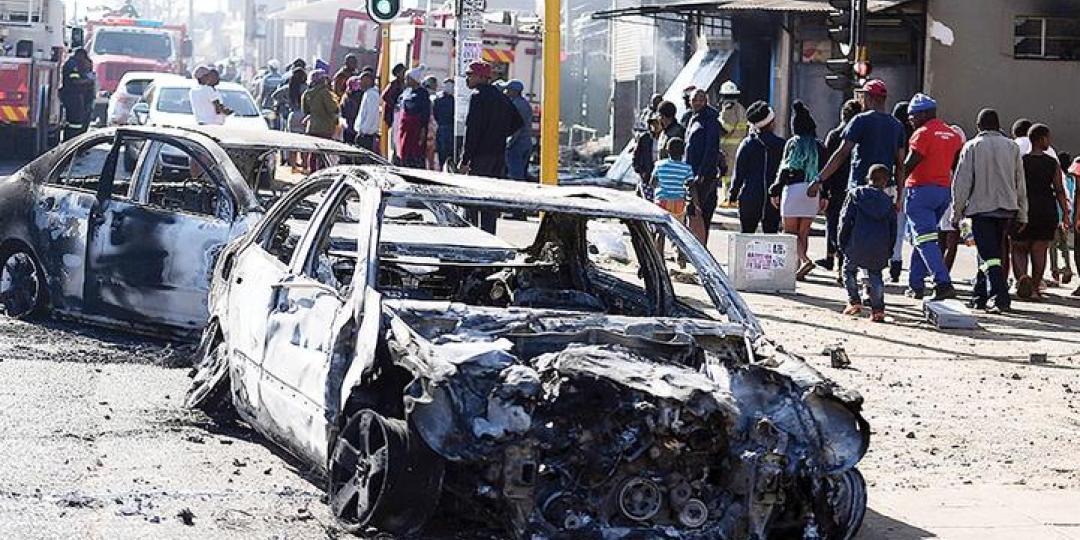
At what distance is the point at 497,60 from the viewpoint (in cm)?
3128

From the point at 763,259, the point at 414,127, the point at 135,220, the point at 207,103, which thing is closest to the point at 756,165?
the point at 763,259

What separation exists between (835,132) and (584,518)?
10610mm

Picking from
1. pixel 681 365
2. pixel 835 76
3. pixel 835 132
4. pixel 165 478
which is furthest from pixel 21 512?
pixel 835 76

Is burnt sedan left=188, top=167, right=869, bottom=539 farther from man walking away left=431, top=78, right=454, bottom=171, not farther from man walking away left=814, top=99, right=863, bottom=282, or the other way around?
man walking away left=431, top=78, right=454, bottom=171

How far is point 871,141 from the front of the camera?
50.1 feet

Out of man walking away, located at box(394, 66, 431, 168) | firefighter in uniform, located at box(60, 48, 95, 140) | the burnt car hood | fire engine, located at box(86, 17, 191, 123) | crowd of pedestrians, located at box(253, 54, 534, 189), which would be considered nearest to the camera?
the burnt car hood

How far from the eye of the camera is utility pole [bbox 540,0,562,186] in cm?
1628

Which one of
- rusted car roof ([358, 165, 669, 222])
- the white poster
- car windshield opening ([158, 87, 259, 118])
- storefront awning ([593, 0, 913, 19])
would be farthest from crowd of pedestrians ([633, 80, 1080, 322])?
car windshield opening ([158, 87, 259, 118])

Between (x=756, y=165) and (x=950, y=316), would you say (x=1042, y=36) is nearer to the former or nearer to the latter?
(x=756, y=165)

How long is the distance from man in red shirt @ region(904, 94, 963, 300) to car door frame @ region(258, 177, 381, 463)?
787 cm

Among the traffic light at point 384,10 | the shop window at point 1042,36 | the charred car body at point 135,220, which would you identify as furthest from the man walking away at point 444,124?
the charred car body at point 135,220

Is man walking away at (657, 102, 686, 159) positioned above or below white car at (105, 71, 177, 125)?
below

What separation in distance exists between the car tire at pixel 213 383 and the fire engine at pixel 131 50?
34.6 meters

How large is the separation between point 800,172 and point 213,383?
8.70m
